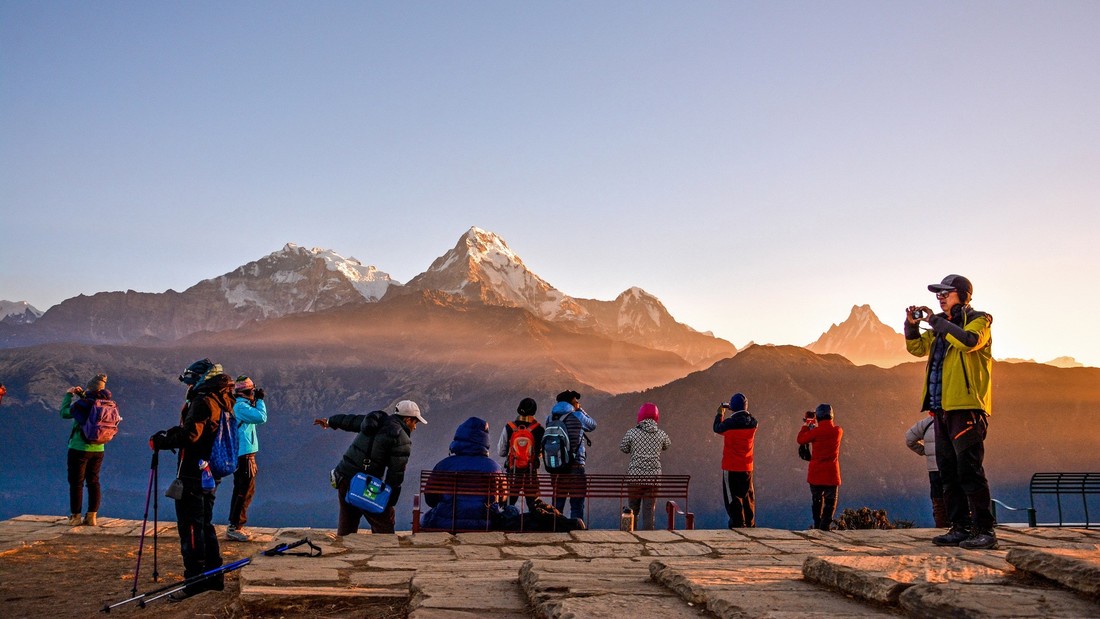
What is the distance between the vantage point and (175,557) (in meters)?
8.69

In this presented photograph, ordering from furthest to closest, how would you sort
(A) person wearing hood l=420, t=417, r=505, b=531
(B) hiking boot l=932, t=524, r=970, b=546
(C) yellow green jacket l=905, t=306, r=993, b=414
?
(A) person wearing hood l=420, t=417, r=505, b=531 < (B) hiking boot l=932, t=524, r=970, b=546 < (C) yellow green jacket l=905, t=306, r=993, b=414

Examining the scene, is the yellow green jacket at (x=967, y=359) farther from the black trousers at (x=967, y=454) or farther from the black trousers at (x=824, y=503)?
the black trousers at (x=824, y=503)

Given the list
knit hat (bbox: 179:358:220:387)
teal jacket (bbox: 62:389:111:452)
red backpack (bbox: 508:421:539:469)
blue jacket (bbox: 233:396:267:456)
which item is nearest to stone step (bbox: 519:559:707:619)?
knit hat (bbox: 179:358:220:387)

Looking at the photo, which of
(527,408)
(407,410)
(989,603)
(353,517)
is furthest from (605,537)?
(989,603)

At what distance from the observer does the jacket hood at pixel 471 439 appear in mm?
8898

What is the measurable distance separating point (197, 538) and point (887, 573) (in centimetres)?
556

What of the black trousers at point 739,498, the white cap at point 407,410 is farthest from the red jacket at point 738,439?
the white cap at point 407,410

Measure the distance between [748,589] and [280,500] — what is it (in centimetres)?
20322

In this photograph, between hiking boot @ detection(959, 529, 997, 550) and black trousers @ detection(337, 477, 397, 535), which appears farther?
black trousers @ detection(337, 477, 397, 535)

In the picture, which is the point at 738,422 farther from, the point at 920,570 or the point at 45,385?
the point at 45,385

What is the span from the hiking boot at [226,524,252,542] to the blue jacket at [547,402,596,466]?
440cm

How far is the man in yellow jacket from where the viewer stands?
20.9ft

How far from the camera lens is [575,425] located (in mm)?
10836

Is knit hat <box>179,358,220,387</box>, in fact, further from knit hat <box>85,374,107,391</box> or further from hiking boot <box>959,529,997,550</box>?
hiking boot <box>959,529,997,550</box>
